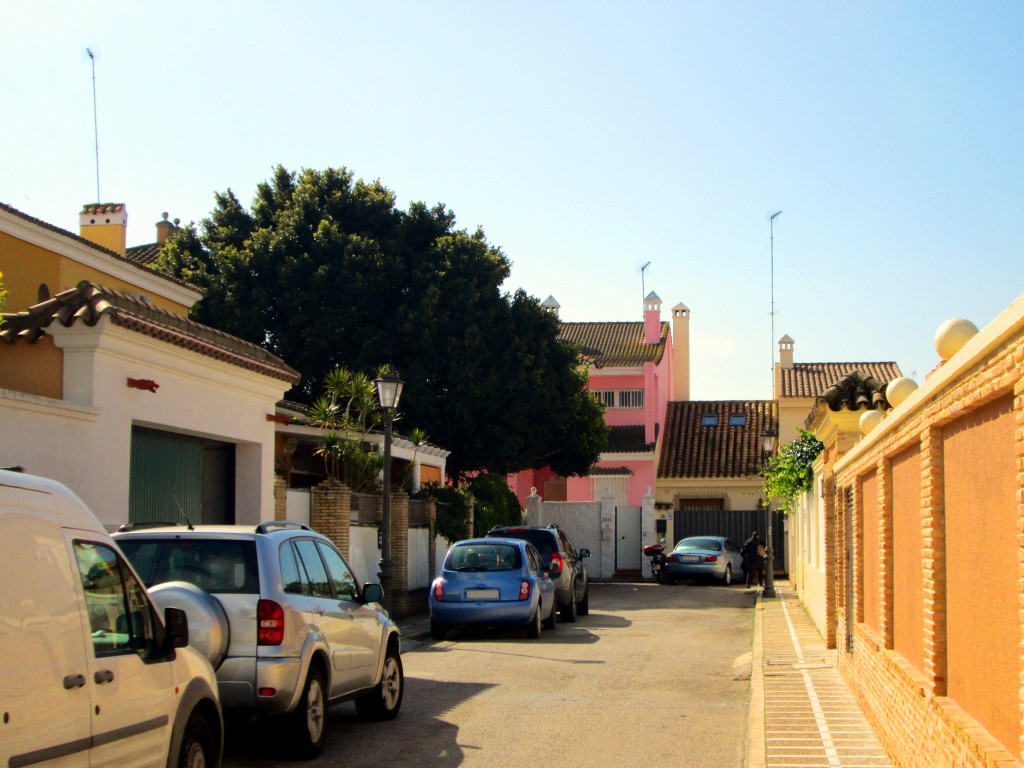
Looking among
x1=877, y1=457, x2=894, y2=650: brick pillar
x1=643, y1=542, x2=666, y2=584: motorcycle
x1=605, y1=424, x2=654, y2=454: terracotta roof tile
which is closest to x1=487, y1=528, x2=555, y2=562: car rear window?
x1=877, y1=457, x2=894, y2=650: brick pillar

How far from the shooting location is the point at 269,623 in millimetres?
8742

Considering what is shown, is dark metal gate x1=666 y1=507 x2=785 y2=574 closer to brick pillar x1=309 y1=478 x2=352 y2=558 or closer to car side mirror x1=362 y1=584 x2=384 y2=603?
Result: brick pillar x1=309 y1=478 x2=352 y2=558

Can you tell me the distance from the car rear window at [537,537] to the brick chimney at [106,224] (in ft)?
47.7

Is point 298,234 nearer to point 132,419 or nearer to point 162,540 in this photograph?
point 132,419

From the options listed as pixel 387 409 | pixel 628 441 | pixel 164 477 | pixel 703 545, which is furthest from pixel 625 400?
pixel 164 477

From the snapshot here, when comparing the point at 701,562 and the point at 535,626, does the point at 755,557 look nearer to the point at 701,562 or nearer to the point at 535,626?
the point at 701,562

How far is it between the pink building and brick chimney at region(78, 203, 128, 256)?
58.0 ft

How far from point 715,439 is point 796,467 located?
84.4ft

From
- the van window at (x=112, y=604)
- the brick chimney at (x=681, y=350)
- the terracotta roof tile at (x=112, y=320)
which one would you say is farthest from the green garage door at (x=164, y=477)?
the brick chimney at (x=681, y=350)

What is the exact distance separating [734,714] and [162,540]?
5.92m

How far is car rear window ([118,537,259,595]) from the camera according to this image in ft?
29.2

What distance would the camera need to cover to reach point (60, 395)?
1345 cm

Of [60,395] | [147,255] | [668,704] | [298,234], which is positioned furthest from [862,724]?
[147,255]

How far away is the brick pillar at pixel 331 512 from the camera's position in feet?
66.9
